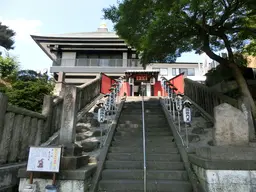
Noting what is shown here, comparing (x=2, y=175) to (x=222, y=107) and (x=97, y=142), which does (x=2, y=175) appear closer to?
(x=97, y=142)

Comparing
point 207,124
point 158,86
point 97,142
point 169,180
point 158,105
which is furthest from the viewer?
point 158,86

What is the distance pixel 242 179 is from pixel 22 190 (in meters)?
3.86

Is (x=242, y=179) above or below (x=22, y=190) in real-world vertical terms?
above

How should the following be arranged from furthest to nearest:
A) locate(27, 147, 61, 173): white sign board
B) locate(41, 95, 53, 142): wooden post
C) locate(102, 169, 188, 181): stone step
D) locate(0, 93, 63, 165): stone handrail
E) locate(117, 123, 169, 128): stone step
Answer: locate(117, 123, 169, 128): stone step → locate(41, 95, 53, 142): wooden post → locate(102, 169, 188, 181): stone step → locate(0, 93, 63, 165): stone handrail → locate(27, 147, 61, 173): white sign board

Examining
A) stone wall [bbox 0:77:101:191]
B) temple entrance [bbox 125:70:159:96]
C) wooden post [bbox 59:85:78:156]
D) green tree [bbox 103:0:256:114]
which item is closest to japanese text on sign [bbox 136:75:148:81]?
temple entrance [bbox 125:70:159:96]

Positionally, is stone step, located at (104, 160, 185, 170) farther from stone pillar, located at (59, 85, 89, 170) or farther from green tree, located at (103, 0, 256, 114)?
green tree, located at (103, 0, 256, 114)

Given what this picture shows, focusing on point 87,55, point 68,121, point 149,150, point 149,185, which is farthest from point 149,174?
point 87,55

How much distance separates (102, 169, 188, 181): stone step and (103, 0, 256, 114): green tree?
3.24 meters

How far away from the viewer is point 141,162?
4.65 metres

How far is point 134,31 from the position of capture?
7.30 m

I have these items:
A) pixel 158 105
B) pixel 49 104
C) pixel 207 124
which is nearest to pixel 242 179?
pixel 207 124

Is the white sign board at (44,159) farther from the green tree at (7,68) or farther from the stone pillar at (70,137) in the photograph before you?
the green tree at (7,68)

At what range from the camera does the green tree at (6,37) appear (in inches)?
749

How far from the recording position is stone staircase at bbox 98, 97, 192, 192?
3.97 meters
